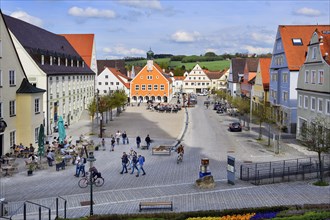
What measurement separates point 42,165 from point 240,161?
43.7 feet

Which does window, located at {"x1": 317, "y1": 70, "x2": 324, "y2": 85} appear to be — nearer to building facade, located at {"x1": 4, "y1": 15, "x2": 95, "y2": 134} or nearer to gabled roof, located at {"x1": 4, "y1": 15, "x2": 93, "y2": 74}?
building facade, located at {"x1": 4, "y1": 15, "x2": 95, "y2": 134}

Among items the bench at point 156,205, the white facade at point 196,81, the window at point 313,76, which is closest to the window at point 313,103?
the window at point 313,76

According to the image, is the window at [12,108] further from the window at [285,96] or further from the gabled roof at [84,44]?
the gabled roof at [84,44]

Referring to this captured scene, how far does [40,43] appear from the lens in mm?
53969

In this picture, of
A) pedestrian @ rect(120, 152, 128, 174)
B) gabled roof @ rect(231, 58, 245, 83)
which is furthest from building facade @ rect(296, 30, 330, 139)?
gabled roof @ rect(231, 58, 245, 83)

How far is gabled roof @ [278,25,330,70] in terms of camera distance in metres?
48.7

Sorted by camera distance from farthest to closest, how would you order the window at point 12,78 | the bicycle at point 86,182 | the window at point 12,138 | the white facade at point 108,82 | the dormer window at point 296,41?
the white facade at point 108,82 → the dormer window at point 296,41 → the window at point 12,78 → the window at point 12,138 → the bicycle at point 86,182

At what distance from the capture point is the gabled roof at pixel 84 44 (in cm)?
8219

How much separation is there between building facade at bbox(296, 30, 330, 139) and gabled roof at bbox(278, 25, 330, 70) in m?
6.10

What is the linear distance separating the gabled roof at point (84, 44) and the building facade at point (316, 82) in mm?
47762

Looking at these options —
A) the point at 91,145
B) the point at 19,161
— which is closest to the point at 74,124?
the point at 91,145

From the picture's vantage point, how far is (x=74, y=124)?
57688 millimetres

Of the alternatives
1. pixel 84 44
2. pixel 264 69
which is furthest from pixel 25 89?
pixel 84 44

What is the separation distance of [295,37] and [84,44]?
1779 inches
